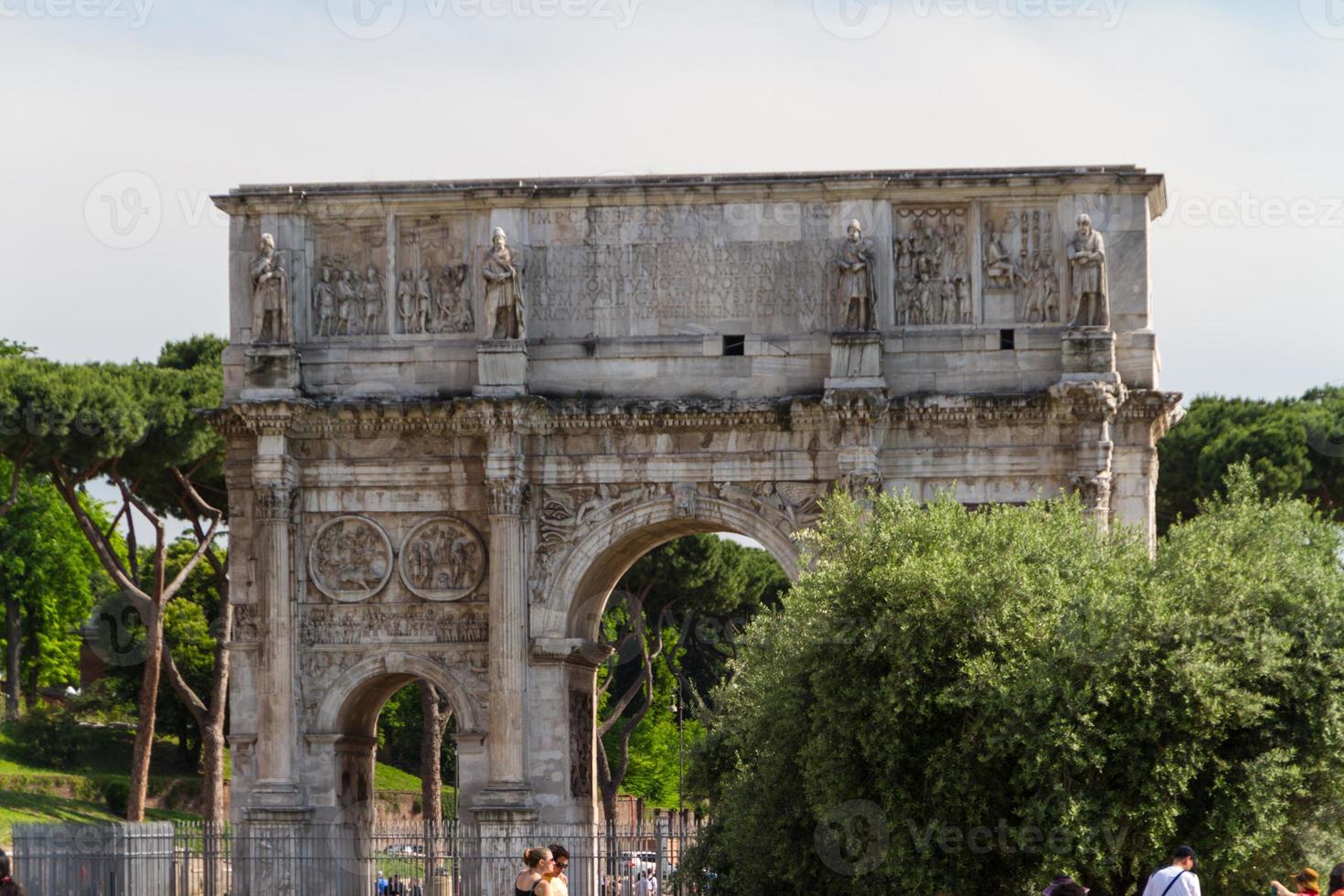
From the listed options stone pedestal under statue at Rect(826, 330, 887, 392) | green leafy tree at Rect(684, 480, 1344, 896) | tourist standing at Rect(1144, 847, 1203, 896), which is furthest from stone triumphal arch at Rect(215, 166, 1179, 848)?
tourist standing at Rect(1144, 847, 1203, 896)

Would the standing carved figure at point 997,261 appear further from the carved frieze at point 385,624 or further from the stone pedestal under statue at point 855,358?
the carved frieze at point 385,624

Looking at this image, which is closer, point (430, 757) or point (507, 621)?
point (507, 621)

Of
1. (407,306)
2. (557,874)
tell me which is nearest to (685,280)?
(407,306)

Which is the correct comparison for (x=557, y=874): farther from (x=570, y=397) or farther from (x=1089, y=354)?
(x=1089, y=354)

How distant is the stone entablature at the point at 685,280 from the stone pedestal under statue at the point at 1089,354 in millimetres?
316

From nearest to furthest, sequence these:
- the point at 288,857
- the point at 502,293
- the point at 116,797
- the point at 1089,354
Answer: the point at 1089,354
the point at 288,857
the point at 502,293
the point at 116,797

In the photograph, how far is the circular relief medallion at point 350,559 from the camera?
2923 centimetres

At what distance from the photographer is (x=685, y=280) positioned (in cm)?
2922

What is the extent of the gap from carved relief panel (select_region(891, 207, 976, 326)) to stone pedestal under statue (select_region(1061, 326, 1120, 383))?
1.38 meters

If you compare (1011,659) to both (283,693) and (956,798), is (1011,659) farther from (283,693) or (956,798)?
(283,693)

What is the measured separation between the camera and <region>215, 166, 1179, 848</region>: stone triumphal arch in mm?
28438

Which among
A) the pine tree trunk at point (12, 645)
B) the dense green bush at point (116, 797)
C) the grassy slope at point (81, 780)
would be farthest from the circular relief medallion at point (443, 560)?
the pine tree trunk at point (12, 645)

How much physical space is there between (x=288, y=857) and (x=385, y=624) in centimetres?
312

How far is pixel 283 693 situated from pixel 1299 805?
12.9 metres
